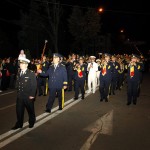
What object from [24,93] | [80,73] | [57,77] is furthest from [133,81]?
[24,93]

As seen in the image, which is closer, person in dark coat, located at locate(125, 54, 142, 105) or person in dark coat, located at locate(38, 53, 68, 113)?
person in dark coat, located at locate(38, 53, 68, 113)

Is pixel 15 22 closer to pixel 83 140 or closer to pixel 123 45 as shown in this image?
pixel 83 140

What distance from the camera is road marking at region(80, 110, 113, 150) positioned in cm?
714

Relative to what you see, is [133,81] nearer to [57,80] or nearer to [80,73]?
[80,73]

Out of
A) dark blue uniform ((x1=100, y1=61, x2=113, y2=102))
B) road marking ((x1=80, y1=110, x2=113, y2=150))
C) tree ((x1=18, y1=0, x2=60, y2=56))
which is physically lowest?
road marking ((x1=80, y1=110, x2=113, y2=150))

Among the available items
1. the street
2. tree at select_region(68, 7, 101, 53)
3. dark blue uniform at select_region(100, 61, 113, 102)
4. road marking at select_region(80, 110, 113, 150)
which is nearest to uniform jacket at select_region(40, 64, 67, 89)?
the street

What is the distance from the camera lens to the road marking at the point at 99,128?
7.14 meters

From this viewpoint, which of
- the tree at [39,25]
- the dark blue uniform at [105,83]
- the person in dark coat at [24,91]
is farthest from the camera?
the tree at [39,25]

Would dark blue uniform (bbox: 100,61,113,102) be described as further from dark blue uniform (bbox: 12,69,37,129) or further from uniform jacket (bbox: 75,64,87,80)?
dark blue uniform (bbox: 12,69,37,129)

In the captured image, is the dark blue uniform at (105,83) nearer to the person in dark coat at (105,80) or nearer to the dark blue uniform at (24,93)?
the person in dark coat at (105,80)

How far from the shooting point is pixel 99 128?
8492 mm

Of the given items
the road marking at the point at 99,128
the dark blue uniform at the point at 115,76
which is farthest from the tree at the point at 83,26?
the road marking at the point at 99,128

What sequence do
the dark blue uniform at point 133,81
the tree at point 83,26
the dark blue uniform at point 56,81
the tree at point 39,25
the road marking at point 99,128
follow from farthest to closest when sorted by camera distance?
the tree at point 83,26 < the tree at point 39,25 < the dark blue uniform at point 133,81 < the dark blue uniform at point 56,81 < the road marking at point 99,128

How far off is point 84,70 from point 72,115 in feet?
13.8
